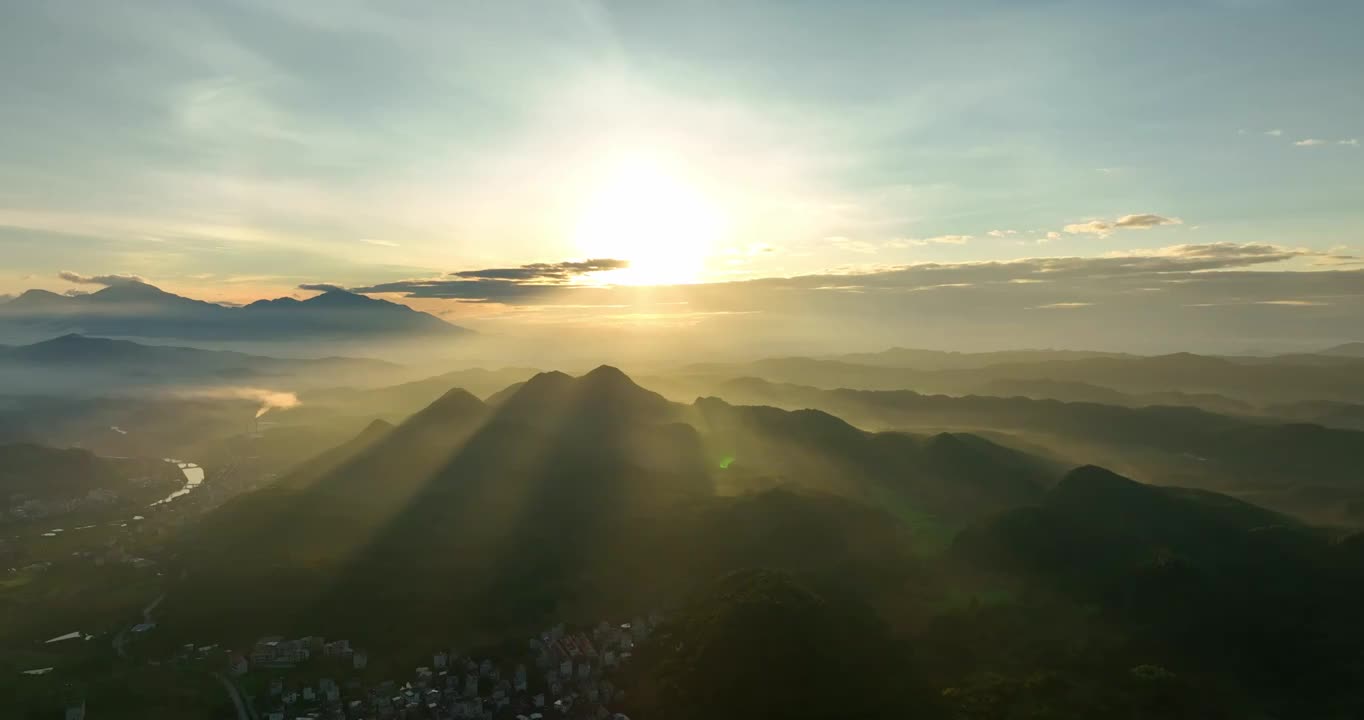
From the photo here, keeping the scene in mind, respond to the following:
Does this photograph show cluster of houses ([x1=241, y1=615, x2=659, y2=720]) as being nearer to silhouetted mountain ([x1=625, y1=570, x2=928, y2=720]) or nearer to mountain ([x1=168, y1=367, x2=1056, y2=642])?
silhouetted mountain ([x1=625, y1=570, x2=928, y2=720])

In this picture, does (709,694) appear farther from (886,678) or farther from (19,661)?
(19,661)

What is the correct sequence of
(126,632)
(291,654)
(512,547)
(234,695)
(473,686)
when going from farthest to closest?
(512,547) → (126,632) → (291,654) → (234,695) → (473,686)

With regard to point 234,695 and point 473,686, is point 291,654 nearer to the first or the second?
point 234,695

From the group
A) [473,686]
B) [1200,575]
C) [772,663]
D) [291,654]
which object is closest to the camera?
[772,663]

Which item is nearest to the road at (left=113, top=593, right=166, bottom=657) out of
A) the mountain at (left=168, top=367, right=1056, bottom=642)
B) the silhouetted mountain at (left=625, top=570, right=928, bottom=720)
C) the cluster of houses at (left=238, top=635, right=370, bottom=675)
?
the mountain at (left=168, top=367, right=1056, bottom=642)

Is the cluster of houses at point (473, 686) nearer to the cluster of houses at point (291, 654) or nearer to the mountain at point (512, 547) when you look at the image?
the cluster of houses at point (291, 654)

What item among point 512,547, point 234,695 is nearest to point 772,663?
point 512,547

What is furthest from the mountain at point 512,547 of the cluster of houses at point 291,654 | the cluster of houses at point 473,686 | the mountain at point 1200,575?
the mountain at point 1200,575

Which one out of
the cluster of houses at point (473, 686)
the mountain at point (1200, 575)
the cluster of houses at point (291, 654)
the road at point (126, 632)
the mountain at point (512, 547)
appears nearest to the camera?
the mountain at point (1200, 575)
